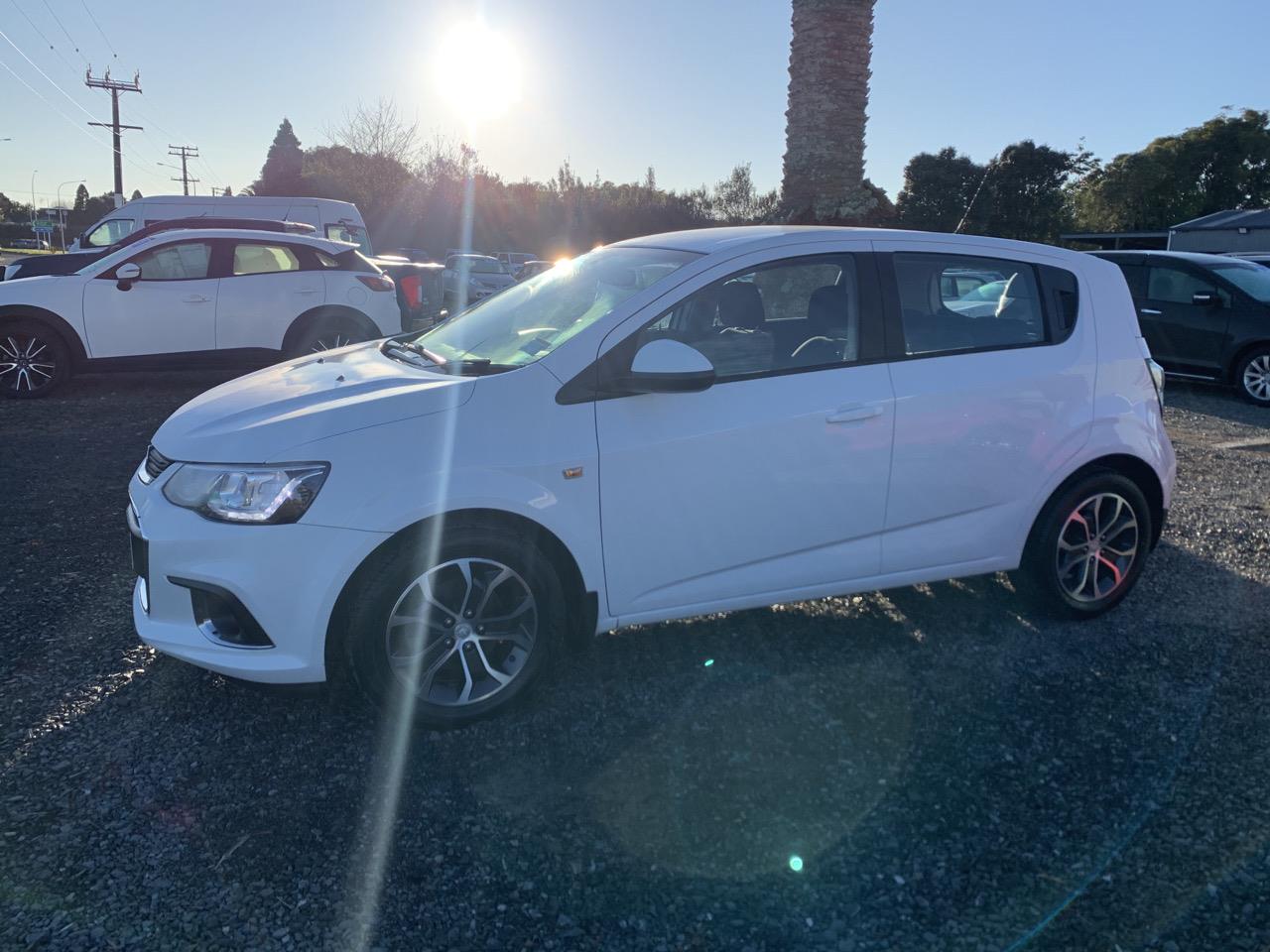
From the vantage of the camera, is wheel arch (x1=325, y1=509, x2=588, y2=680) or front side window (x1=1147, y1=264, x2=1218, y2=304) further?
front side window (x1=1147, y1=264, x2=1218, y2=304)

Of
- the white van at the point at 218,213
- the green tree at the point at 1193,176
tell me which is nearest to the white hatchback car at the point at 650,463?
the white van at the point at 218,213

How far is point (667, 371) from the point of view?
10.3 ft

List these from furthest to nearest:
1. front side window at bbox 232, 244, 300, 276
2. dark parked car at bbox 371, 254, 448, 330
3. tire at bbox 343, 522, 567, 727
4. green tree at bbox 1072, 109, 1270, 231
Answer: green tree at bbox 1072, 109, 1270, 231 < dark parked car at bbox 371, 254, 448, 330 < front side window at bbox 232, 244, 300, 276 < tire at bbox 343, 522, 567, 727

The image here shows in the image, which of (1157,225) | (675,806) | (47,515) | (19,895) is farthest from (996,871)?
(1157,225)

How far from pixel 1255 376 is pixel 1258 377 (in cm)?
3

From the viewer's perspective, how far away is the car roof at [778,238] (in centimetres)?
361

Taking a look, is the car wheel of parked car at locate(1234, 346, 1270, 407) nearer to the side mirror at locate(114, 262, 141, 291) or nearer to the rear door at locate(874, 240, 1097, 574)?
the rear door at locate(874, 240, 1097, 574)

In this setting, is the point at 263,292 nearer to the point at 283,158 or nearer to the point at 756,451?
the point at 756,451

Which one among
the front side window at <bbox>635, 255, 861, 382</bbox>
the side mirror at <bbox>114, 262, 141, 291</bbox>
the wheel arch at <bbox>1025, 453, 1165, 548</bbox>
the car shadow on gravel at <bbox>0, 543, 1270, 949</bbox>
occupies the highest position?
the side mirror at <bbox>114, 262, 141, 291</bbox>

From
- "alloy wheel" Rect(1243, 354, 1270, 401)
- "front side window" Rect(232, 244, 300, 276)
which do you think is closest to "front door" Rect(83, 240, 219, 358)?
"front side window" Rect(232, 244, 300, 276)

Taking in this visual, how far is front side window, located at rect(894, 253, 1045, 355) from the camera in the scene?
376 centimetres

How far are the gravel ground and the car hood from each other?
933 millimetres

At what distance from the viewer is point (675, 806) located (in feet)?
9.20

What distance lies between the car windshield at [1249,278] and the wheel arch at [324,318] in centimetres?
982
